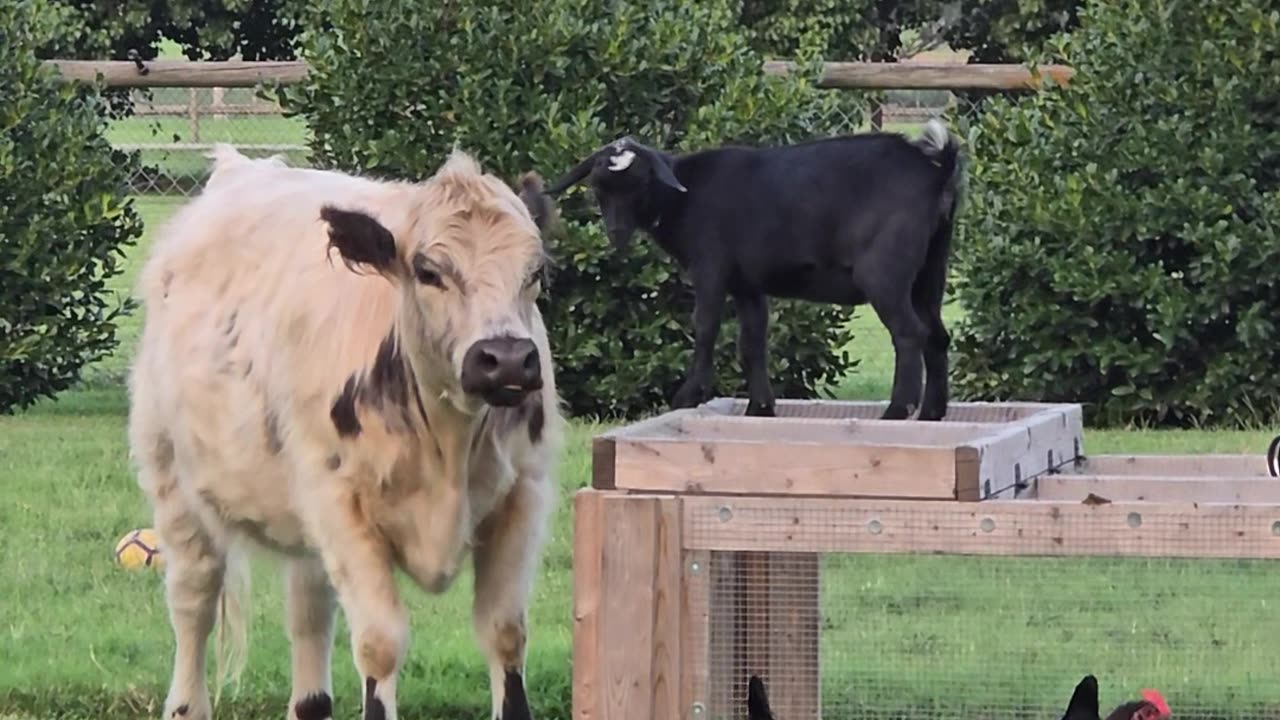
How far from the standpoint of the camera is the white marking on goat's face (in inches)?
268

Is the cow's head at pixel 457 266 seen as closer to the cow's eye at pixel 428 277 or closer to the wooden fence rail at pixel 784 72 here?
the cow's eye at pixel 428 277

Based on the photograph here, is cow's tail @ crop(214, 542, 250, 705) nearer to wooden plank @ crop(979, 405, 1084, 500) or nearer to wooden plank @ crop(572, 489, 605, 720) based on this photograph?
wooden plank @ crop(572, 489, 605, 720)

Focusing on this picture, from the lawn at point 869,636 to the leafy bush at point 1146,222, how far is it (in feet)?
11.3

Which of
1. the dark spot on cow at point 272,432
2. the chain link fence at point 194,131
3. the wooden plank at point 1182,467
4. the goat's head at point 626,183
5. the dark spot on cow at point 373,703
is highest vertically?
the chain link fence at point 194,131

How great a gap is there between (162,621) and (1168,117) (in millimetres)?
6324

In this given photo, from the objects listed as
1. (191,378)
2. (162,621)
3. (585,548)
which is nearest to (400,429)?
(585,548)

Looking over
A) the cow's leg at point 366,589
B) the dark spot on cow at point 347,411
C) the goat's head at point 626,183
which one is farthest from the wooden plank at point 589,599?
the goat's head at point 626,183

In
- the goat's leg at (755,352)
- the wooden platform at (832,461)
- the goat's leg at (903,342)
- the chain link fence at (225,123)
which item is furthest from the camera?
the chain link fence at (225,123)

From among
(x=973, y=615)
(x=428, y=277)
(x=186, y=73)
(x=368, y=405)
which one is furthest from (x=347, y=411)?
(x=186, y=73)

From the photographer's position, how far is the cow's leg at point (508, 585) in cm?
564

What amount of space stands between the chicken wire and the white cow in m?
0.57

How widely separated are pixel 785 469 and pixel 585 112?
704cm

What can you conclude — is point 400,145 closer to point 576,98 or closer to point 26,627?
point 576,98

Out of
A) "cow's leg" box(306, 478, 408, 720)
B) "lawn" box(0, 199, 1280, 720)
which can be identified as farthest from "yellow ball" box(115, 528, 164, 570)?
"cow's leg" box(306, 478, 408, 720)
